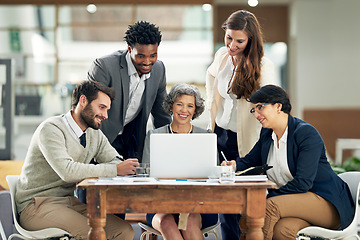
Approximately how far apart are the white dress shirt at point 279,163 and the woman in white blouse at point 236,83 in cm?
48

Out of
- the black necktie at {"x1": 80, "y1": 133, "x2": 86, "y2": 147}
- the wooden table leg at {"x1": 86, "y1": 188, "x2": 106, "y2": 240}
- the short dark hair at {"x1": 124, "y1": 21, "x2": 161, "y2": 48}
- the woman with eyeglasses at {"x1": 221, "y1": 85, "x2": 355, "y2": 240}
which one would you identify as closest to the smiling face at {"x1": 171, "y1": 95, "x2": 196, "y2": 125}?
the short dark hair at {"x1": 124, "y1": 21, "x2": 161, "y2": 48}

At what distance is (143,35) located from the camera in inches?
125

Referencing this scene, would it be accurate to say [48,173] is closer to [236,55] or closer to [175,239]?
[175,239]

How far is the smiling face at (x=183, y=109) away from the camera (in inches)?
126

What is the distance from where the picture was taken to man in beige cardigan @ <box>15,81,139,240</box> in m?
2.66

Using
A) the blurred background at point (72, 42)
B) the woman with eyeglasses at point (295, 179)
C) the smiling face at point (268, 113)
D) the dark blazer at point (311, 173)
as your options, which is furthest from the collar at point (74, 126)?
the blurred background at point (72, 42)

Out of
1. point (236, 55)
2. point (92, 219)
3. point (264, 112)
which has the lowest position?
point (92, 219)

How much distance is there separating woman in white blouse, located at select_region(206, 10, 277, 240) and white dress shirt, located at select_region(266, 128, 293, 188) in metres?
0.48

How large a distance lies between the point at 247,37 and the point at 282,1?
223 inches

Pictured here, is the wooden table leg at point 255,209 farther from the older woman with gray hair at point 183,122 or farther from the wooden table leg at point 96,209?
the wooden table leg at point 96,209

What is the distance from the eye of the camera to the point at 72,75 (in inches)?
300

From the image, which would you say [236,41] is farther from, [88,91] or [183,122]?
[88,91]

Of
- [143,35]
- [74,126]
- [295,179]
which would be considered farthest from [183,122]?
[295,179]

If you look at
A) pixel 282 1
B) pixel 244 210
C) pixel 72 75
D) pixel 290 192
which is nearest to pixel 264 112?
pixel 290 192
